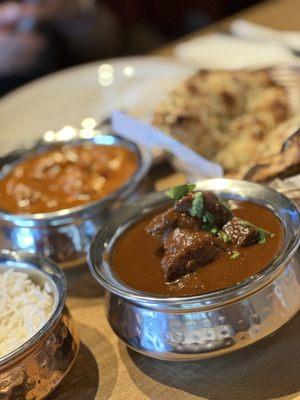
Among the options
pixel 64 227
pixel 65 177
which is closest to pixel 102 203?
pixel 64 227

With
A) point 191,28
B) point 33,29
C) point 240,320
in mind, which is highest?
point 240,320

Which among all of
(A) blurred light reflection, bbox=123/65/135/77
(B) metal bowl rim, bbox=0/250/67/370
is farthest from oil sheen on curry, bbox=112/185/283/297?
(A) blurred light reflection, bbox=123/65/135/77

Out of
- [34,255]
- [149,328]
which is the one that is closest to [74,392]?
[149,328]

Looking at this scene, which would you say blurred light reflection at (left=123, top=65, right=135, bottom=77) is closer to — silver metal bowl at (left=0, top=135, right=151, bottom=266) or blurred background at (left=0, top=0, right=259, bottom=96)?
silver metal bowl at (left=0, top=135, right=151, bottom=266)

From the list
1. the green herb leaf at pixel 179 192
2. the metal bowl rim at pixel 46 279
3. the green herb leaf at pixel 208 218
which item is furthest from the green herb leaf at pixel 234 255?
the metal bowl rim at pixel 46 279

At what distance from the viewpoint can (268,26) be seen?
3.83m

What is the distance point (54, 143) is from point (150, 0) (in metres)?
3.96

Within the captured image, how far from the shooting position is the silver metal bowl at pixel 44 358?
1.47 metres

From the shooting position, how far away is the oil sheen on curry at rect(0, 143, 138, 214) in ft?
7.38

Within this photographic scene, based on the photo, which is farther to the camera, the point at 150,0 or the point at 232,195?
the point at 150,0

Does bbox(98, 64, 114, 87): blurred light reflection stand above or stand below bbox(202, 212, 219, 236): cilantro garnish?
below

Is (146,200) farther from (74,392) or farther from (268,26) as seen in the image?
(268,26)

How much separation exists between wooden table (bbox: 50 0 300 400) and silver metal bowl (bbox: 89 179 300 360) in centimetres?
8

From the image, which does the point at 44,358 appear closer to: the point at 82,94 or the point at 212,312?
the point at 212,312
